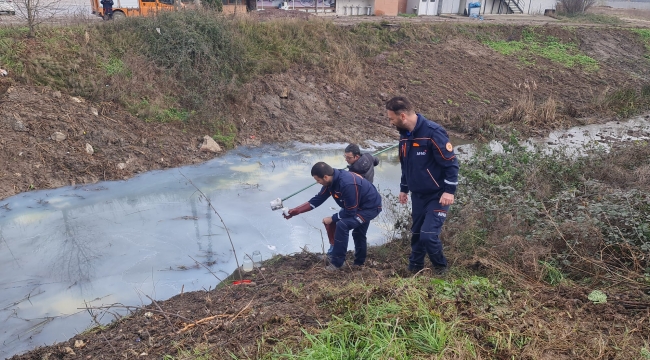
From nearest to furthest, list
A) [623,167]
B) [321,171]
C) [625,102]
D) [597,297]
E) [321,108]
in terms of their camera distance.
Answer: [597,297]
[321,171]
[623,167]
[321,108]
[625,102]

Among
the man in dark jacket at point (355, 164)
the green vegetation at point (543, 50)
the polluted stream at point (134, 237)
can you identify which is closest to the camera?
the polluted stream at point (134, 237)

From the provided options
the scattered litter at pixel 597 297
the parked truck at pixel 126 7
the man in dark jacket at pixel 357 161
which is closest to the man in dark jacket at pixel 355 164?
the man in dark jacket at pixel 357 161

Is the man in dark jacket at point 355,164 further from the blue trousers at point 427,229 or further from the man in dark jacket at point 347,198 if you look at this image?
the blue trousers at point 427,229

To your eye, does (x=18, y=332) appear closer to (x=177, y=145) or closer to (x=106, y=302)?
(x=106, y=302)

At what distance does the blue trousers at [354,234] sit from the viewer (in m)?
4.71

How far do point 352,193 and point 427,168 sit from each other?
0.81 meters

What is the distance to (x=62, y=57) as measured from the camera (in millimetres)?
10055

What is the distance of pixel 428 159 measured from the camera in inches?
170

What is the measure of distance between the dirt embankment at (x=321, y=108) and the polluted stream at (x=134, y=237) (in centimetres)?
75

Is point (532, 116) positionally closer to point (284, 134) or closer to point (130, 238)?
point (284, 134)

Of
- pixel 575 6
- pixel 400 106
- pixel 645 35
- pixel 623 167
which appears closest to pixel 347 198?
pixel 400 106

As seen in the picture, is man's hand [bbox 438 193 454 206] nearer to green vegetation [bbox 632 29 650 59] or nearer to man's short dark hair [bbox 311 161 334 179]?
man's short dark hair [bbox 311 161 334 179]

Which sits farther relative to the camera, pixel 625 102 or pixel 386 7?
pixel 386 7

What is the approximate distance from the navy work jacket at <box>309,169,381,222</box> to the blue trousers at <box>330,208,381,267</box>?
0.06m
